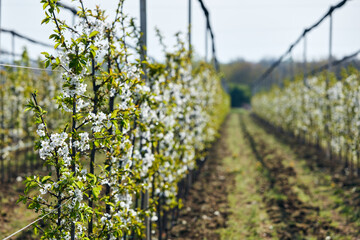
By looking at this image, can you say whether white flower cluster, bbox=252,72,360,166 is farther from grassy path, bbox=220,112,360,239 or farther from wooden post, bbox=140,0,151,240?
wooden post, bbox=140,0,151,240

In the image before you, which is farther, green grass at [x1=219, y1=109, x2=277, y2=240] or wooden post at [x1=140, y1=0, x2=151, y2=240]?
green grass at [x1=219, y1=109, x2=277, y2=240]

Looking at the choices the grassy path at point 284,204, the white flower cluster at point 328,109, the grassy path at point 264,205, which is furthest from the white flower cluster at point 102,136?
the white flower cluster at point 328,109

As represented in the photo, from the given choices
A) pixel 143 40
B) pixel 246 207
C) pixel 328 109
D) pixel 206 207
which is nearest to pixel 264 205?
pixel 246 207

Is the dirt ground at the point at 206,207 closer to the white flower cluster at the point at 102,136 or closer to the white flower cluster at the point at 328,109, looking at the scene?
the white flower cluster at the point at 102,136

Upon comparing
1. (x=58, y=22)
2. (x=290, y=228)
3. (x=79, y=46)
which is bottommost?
(x=290, y=228)

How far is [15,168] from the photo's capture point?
8.37 meters

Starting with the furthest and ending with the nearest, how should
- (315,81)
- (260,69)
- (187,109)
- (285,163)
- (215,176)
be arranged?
1. (260,69)
2. (315,81)
3. (285,163)
4. (215,176)
5. (187,109)

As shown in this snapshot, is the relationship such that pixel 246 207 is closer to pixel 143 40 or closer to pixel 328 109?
pixel 143 40

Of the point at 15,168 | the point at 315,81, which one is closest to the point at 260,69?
the point at 315,81

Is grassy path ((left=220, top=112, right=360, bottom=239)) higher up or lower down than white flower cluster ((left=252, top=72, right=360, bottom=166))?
lower down

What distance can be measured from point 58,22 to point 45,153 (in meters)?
0.92

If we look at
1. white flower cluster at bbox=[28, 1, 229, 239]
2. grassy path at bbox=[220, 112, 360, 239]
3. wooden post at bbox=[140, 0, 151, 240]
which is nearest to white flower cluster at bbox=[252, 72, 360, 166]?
grassy path at bbox=[220, 112, 360, 239]

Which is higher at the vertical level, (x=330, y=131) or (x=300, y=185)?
(x=330, y=131)

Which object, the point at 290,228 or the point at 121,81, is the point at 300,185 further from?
the point at 121,81
